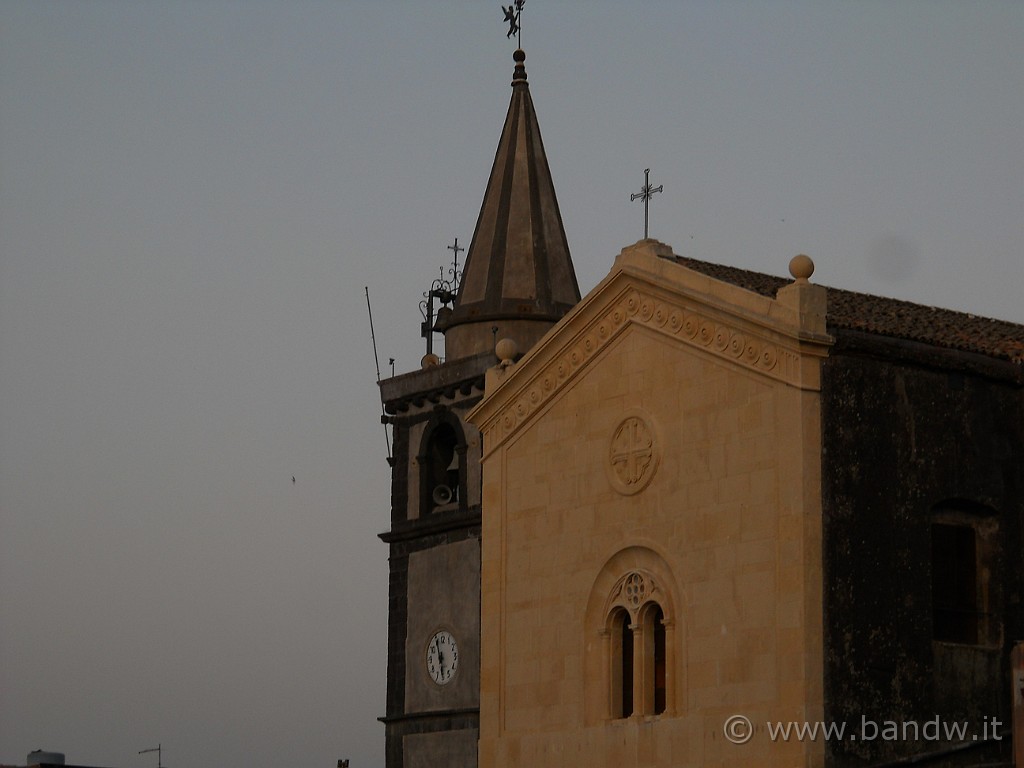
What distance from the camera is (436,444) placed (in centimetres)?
3903

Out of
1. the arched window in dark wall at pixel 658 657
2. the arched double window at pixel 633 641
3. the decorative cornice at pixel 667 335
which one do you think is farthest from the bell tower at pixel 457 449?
the arched window in dark wall at pixel 658 657

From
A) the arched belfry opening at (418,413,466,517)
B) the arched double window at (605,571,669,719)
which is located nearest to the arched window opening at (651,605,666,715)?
the arched double window at (605,571,669,719)

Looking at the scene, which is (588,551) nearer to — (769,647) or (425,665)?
(769,647)

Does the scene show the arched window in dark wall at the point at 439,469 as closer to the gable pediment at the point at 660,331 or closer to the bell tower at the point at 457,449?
the bell tower at the point at 457,449

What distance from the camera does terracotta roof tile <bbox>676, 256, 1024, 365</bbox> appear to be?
86.2 feet

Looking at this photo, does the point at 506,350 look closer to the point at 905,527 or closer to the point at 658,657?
the point at 658,657

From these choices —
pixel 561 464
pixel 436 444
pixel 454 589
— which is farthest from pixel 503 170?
pixel 561 464

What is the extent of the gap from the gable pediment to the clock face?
8.12 m

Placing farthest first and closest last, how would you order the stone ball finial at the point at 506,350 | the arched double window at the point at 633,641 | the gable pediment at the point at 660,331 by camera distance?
1. the stone ball finial at the point at 506,350
2. the arched double window at the point at 633,641
3. the gable pediment at the point at 660,331

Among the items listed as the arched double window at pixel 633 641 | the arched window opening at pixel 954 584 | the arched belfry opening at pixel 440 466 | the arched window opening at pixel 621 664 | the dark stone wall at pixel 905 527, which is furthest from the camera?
the arched belfry opening at pixel 440 466

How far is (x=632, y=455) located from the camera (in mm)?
27344

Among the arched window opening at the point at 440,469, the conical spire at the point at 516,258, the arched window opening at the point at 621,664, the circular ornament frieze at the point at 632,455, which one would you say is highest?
the conical spire at the point at 516,258

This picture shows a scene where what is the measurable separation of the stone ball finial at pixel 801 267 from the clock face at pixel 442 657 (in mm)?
13756

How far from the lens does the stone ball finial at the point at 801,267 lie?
83.9ft
